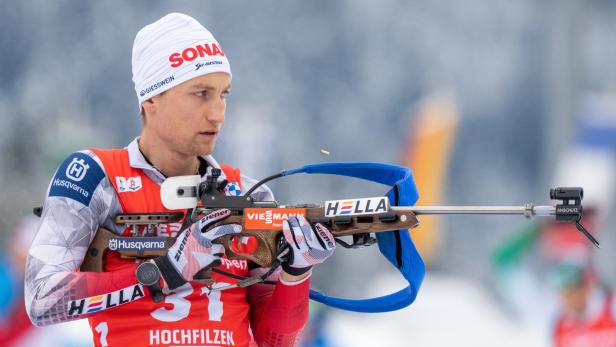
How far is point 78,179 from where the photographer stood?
2461 millimetres

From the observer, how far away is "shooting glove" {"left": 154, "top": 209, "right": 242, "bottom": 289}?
7.74ft

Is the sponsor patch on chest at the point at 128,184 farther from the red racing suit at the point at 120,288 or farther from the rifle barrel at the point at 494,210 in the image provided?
the rifle barrel at the point at 494,210

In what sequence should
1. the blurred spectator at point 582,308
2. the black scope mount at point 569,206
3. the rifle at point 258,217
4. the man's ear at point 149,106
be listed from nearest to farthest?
the black scope mount at point 569,206 → the rifle at point 258,217 → the man's ear at point 149,106 → the blurred spectator at point 582,308

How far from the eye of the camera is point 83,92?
5289mm

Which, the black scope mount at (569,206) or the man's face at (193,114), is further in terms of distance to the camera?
the man's face at (193,114)

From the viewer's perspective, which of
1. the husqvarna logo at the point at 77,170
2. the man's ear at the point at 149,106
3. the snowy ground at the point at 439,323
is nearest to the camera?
the husqvarna logo at the point at 77,170

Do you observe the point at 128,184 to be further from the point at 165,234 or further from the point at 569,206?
the point at 569,206

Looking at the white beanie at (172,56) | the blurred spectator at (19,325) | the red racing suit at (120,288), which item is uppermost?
the white beanie at (172,56)

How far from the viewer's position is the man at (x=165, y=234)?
237cm

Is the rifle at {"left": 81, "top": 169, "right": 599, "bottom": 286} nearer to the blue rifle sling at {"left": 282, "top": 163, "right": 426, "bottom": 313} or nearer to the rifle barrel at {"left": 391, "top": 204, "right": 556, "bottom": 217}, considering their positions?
the rifle barrel at {"left": 391, "top": 204, "right": 556, "bottom": 217}

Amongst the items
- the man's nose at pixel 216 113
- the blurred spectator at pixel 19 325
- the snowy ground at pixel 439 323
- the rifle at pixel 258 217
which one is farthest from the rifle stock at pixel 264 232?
the snowy ground at pixel 439 323

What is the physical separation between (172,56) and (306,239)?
23.5 inches

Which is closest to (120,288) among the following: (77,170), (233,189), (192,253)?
(192,253)

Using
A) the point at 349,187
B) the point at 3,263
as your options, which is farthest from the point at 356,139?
the point at 3,263
